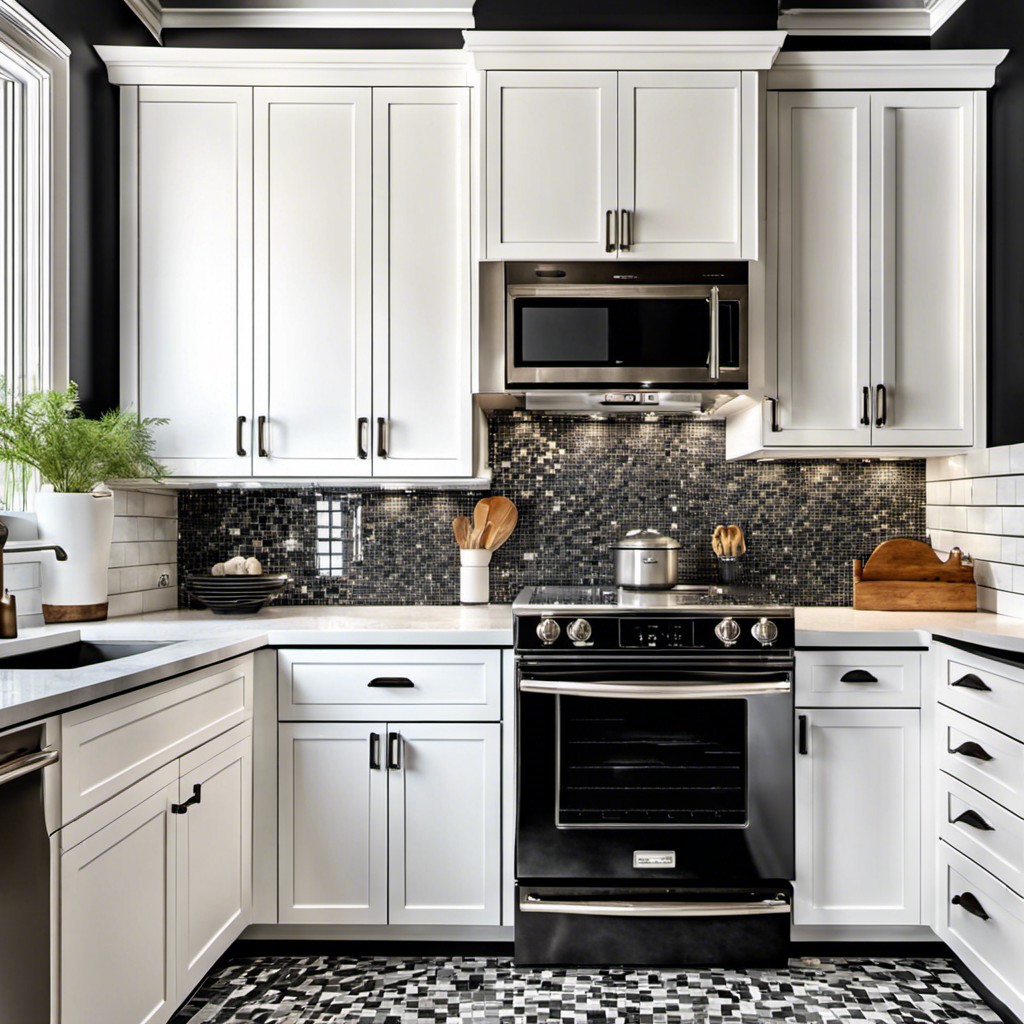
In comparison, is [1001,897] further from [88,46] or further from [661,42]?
[88,46]

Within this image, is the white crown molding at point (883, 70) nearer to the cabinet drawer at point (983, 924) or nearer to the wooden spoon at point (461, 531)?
the wooden spoon at point (461, 531)

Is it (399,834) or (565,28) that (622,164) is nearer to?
(565,28)

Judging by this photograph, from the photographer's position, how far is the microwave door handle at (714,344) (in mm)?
2643

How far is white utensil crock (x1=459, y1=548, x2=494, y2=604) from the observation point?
3.04 meters

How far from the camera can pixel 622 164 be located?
268 cm

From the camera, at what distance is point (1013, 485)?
2.62 metres

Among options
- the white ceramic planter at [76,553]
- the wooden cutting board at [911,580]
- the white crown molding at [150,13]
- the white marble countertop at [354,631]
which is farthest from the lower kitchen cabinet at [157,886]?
the white crown molding at [150,13]

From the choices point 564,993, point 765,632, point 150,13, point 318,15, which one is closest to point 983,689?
point 765,632

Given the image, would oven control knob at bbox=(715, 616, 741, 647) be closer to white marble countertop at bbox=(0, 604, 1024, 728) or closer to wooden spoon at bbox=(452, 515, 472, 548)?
white marble countertop at bbox=(0, 604, 1024, 728)

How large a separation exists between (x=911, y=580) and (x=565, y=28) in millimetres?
2199

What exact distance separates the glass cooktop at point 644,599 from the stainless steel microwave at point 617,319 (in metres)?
0.64

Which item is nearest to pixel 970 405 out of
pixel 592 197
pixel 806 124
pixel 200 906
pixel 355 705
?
pixel 806 124

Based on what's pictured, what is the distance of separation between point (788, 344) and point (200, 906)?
2.32 metres

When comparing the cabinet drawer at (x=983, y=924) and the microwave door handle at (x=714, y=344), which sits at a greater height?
the microwave door handle at (x=714, y=344)
